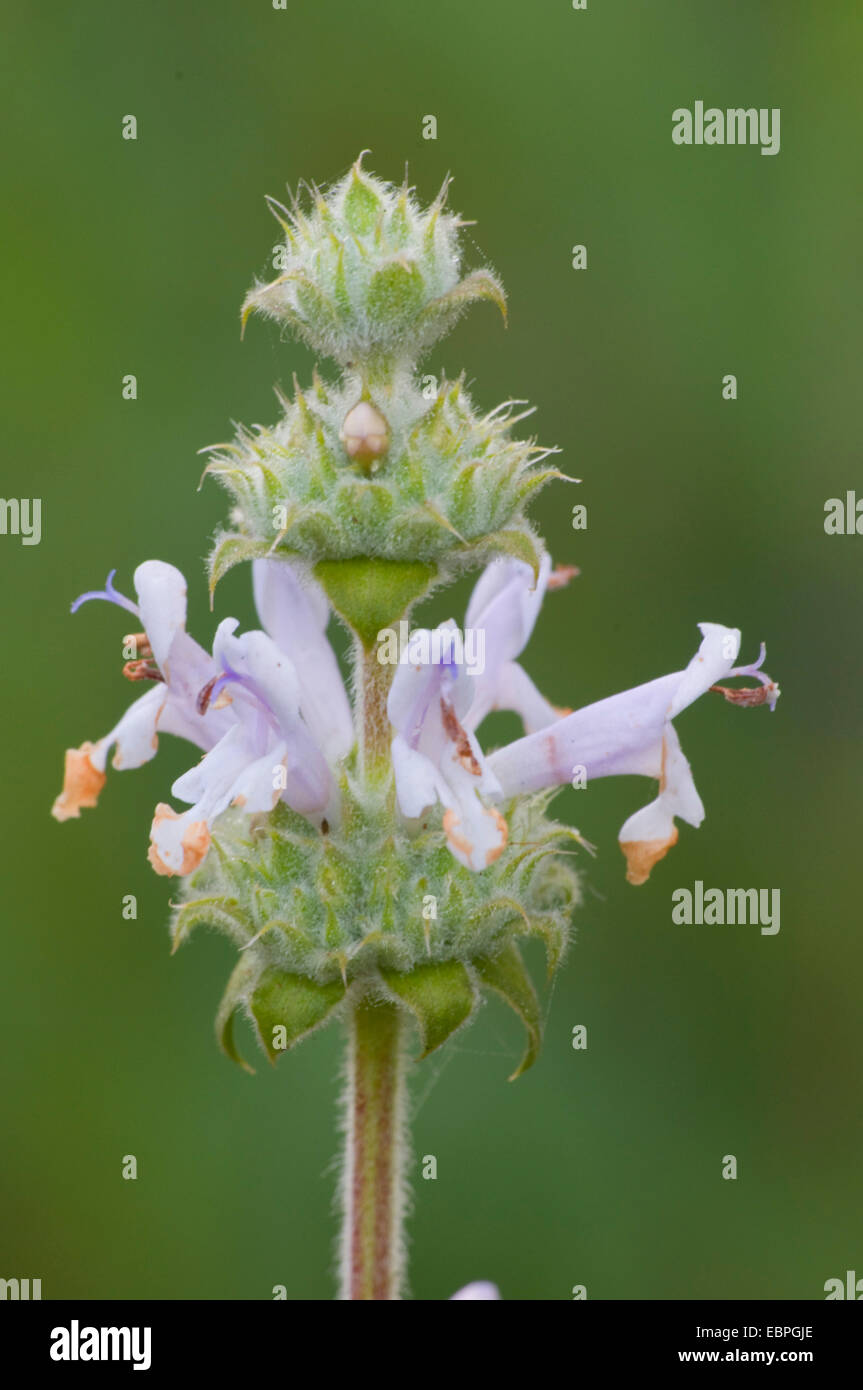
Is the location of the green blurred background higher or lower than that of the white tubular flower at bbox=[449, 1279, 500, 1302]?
higher

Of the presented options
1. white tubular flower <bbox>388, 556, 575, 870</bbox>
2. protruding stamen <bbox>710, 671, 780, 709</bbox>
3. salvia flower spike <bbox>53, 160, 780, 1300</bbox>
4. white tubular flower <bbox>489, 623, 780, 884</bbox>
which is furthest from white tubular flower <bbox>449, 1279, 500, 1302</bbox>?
protruding stamen <bbox>710, 671, 780, 709</bbox>

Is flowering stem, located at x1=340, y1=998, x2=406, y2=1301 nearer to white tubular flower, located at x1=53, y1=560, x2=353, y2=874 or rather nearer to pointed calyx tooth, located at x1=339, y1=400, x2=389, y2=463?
white tubular flower, located at x1=53, y1=560, x2=353, y2=874

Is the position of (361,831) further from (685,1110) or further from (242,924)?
(685,1110)

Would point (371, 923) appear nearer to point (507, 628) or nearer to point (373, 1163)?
point (373, 1163)

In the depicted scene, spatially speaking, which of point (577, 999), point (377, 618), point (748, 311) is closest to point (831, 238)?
point (748, 311)

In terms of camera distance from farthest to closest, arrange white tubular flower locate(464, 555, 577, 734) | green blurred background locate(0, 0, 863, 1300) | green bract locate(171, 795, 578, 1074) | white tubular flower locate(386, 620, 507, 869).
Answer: green blurred background locate(0, 0, 863, 1300) < white tubular flower locate(464, 555, 577, 734) < green bract locate(171, 795, 578, 1074) < white tubular flower locate(386, 620, 507, 869)

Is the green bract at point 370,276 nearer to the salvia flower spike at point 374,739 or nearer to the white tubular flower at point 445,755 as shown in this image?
the salvia flower spike at point 374,739

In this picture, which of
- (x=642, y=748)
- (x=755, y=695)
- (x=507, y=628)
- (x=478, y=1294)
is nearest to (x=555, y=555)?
(x=507, y=628)
